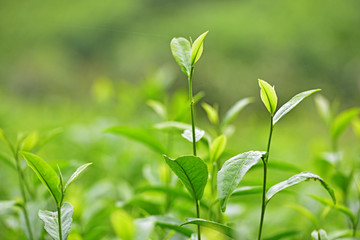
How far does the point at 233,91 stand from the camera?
281cm

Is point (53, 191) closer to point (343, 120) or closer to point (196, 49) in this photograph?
point (196, 49)

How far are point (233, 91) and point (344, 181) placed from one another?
2326mm

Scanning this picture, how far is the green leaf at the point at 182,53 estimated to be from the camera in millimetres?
338

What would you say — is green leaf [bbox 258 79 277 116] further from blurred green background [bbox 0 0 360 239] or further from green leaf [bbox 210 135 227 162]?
blurred green background [bbox 0 0 360 239]

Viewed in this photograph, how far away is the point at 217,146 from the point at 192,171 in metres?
0.07

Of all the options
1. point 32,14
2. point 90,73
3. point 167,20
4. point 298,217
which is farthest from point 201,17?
point 298,217

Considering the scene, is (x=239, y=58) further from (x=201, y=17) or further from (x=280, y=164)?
(x=280, y=164)

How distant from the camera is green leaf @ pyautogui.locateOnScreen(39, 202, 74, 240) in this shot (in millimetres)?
316

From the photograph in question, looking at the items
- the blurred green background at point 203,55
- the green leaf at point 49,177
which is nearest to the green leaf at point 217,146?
the green leaf at point 49,177

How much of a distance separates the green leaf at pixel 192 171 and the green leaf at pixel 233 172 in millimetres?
19

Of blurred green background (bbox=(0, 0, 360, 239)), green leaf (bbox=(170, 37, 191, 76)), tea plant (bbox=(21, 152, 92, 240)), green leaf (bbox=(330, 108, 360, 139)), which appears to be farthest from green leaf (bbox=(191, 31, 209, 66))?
blurred green background (bbox=(0, 0, 360, 239))

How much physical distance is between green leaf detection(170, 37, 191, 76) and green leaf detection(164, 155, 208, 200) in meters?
0.07

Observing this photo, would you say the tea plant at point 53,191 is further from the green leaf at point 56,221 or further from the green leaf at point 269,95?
the green leaf at point 269,95

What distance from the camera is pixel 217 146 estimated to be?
1.25 ft
